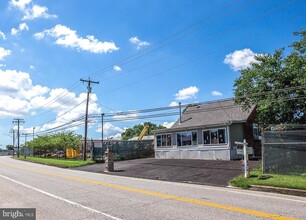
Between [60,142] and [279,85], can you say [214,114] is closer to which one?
[279,85]

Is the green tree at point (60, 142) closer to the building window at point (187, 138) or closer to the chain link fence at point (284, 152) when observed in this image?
the building window at point (187, 138)

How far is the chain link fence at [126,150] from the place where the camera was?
3691cm

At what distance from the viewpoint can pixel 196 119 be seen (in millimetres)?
32500

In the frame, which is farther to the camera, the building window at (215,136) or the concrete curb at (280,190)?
the building window at (215,136)

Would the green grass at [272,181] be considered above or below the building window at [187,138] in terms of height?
below

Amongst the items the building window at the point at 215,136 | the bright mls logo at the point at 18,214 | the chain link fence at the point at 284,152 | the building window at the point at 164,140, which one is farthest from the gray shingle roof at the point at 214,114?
the bright mls logo at the point at 18,214

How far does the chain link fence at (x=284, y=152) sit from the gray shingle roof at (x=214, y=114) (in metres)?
10.2

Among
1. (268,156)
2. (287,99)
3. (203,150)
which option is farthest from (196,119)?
(268,156)

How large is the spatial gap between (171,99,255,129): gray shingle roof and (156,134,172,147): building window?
135 cm

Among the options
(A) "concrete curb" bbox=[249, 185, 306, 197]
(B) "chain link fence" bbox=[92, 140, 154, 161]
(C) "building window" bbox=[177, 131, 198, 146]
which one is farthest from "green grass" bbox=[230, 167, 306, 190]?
(B) "chain link fence" bbox=[92, 140, 154, 161]

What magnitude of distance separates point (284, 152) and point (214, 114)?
50.1 feet

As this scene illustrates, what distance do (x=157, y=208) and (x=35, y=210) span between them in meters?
3.43

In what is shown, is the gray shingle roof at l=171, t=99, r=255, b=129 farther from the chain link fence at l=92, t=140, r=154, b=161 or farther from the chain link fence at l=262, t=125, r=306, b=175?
the chain link fence at l=262, t=125, r=306, b=175

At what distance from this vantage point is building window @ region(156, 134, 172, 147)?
110 ft
